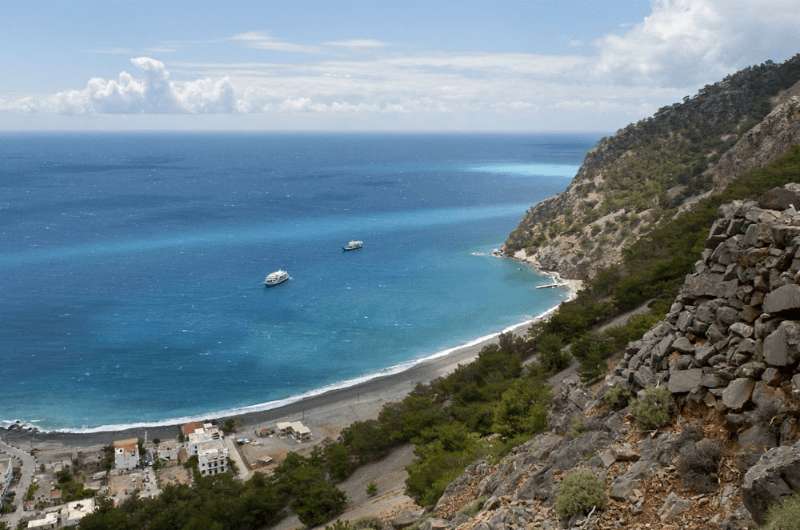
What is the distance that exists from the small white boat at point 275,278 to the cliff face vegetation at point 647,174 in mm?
30661

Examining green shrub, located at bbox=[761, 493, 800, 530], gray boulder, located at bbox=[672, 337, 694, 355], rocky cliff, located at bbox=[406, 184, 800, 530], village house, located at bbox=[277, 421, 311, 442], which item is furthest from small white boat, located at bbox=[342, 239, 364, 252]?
green shrub, located at bbox=[761, 493, 800, 530]

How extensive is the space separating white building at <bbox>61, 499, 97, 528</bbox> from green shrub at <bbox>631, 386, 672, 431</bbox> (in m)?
28.2

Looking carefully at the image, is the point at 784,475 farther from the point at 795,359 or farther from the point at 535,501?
the point at 535,501

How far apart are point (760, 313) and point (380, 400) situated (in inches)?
1476

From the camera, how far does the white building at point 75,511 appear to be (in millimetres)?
32094

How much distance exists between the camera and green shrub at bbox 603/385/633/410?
1389cm

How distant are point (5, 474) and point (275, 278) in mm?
41670

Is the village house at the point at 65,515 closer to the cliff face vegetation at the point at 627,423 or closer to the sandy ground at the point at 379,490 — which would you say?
the cliff face vegetation at the point at 627,423

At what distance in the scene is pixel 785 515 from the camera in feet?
27.2

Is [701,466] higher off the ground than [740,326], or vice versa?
[740,326]

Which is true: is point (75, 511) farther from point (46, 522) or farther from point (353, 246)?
point (353, 246)

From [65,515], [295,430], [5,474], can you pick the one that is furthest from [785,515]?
[5,474]

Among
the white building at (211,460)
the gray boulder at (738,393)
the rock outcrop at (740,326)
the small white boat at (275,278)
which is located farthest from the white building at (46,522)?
the small white boat at (275,278)

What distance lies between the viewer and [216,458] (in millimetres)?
37781
